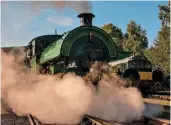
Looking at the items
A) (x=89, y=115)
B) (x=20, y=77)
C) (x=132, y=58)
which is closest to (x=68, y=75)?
(x=89, y=115)

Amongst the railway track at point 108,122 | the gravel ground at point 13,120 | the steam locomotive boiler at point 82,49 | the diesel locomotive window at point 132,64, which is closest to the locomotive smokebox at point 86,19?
the steam locomotive boiler at point 82,49

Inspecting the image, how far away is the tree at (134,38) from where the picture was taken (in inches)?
1710

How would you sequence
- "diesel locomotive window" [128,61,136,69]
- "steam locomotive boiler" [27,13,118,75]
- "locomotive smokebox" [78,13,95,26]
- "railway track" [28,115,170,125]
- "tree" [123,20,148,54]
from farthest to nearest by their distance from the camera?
"tree" [123,20,148,54] < "diesel locomotive window" [128,61,136,69] < "locomotive smokebox" [78,13,95,26] < "steam locomotive boiler" [27,13,118,75] < "railway track" [28,115,170,125]

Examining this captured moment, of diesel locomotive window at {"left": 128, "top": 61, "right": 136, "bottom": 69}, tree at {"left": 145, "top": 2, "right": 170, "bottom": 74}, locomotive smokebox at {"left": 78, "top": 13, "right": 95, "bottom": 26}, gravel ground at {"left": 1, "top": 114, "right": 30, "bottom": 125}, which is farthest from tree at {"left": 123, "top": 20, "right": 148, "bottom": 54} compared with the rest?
gravel ground at {"left": 1, "top": 114, "right": 30, "bottom": 125}

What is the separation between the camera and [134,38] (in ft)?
148

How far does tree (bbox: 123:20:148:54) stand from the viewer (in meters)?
43.4

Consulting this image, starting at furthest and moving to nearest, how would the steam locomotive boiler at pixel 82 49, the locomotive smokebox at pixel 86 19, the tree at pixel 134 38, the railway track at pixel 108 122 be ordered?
the tree at pixel 134 38, the locomotive smokebox at pixel 86 19, the steam locomotive boiler at pixel 82 49, the railway track at pixel 108 122

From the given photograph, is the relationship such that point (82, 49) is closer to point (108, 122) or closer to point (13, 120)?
point (13, 120)

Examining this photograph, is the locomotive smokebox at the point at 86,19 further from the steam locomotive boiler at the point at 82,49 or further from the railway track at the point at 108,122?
the railway track at the point at 108,122

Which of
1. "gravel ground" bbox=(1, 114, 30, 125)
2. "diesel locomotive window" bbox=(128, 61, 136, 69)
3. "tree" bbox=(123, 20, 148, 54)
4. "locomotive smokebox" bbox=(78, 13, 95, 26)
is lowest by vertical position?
"gravel ground" bbox=(1, 114, 30, 125)

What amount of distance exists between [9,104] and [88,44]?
3.55m

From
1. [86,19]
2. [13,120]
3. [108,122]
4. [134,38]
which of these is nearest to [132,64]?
[86,19]

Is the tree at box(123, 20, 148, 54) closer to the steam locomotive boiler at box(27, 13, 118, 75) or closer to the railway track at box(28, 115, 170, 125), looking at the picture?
the steam locomotive boiler at box(27, 13, 118, 75)

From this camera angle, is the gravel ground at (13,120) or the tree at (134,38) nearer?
the gravel ground at (13,120)
